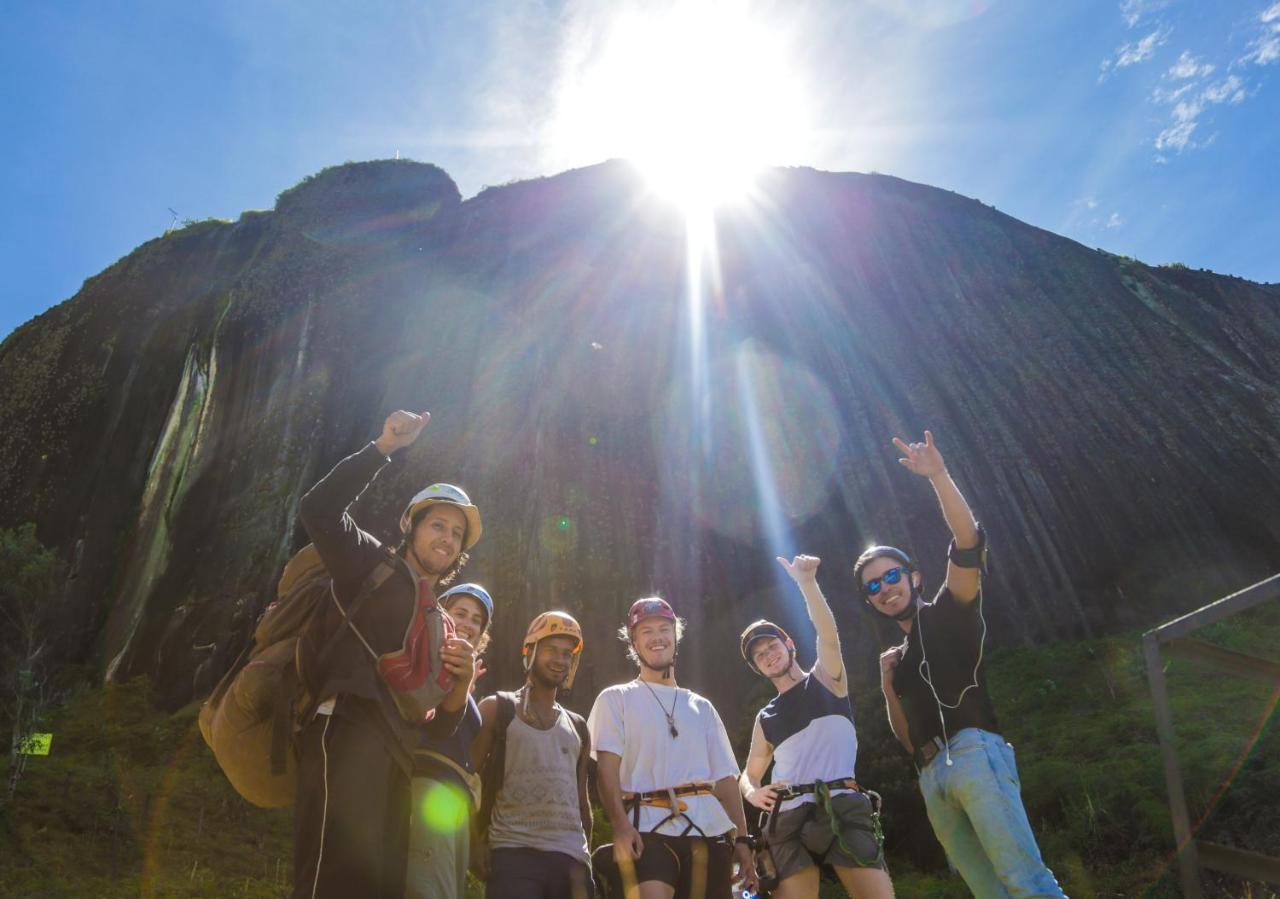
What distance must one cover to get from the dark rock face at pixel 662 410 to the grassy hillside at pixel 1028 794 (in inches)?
153

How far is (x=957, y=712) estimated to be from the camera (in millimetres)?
Result: 3400

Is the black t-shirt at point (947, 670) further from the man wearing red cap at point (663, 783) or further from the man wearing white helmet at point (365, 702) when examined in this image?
the man wearing white helmet at point (365, 702)

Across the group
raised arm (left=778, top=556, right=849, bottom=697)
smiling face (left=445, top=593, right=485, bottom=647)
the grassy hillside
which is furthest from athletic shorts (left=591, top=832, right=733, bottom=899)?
the grassy hillside

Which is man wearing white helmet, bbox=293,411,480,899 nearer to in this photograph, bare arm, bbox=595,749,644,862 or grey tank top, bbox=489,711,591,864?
grey tank top, bbox=489,711,591,864

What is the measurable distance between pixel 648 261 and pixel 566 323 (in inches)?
168

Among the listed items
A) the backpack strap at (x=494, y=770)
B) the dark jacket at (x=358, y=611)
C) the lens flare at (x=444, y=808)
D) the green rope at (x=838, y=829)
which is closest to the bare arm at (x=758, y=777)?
the green rope at (x=838, y=829)

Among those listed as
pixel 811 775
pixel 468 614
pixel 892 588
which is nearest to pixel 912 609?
pixel 892 588

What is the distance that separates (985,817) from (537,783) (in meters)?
1.94

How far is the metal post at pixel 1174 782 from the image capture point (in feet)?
12.1

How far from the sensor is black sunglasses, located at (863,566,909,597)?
146 inches

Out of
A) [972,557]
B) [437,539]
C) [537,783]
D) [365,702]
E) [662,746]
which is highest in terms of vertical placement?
[437,539]

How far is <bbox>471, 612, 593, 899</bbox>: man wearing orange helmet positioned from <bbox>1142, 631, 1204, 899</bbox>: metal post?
2.83m

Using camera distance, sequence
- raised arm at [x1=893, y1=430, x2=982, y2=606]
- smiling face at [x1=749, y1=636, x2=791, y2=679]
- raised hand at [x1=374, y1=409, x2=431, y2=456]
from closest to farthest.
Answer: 1. raised hand at [x1=374, y1=409, x2=431, y2=456]
2. raised arm at [x1=893, y1=430, x2=982, y2=606]
3. smiling face at [x1=749, y1=636, x2=791, y2=679]

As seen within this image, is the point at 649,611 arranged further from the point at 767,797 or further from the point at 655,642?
the point at 767,797
